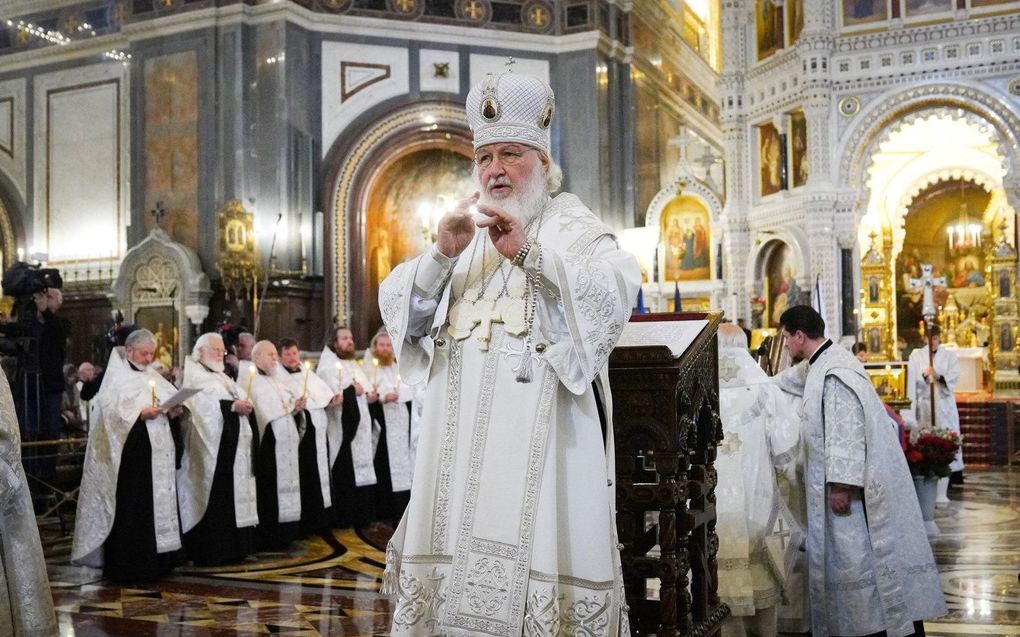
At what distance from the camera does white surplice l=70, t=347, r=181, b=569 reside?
23.8ft

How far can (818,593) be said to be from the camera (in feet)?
16.9

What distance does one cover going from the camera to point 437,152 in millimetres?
16938

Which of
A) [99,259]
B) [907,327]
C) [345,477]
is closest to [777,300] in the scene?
[907,327]

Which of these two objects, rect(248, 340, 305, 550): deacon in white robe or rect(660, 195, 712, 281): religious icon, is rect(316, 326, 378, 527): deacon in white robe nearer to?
rect(248, 340, 305, 550): deacon in white robe

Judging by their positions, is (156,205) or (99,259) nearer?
(156,205)

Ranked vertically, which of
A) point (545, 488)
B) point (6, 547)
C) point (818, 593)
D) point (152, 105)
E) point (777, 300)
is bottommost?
point (818, 593)

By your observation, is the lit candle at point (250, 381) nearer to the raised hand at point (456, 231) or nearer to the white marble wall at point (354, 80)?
the raised hand at point (456, 231)

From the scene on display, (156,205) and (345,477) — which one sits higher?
(156,205)

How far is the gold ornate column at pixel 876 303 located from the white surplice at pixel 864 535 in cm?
1224

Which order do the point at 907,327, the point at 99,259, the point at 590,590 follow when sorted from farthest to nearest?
the point at 907,327 < the point at 99,259 < the point at 590,590

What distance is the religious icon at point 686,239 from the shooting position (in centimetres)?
1758

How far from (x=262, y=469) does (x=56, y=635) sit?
14.2 feet

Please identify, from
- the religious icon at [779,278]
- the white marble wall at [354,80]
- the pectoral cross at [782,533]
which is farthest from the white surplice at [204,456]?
the religious icon at [779,278]

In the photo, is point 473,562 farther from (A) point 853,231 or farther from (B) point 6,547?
(A) point 853,231
